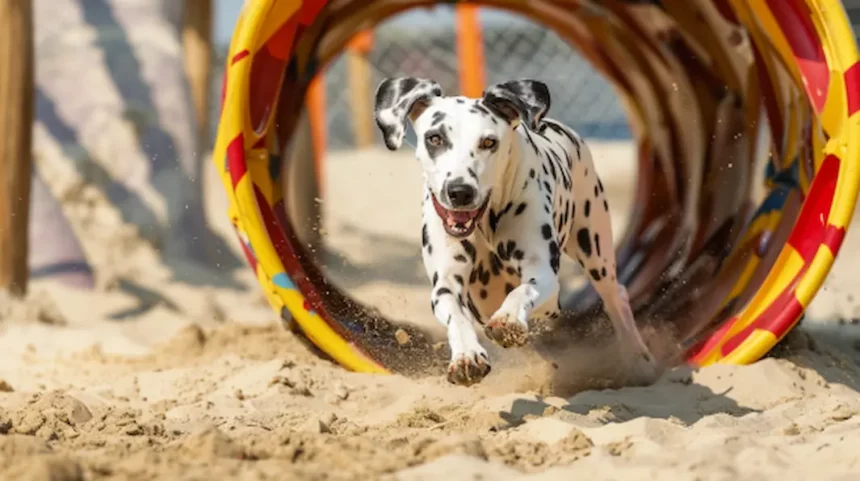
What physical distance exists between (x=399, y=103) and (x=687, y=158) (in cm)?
366

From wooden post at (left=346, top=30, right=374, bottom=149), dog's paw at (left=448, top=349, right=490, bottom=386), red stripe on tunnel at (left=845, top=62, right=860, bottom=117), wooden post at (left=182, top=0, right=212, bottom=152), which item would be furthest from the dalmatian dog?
wooden post at (left=346, top=30, right=374, bottom=149)

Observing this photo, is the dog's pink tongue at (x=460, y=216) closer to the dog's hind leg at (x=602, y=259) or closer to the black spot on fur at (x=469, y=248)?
the black spot on fur at (x=469, y=248)

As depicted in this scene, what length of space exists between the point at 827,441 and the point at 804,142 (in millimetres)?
2367

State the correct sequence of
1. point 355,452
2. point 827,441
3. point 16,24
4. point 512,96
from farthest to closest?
point 16,24, point 512,96, point 827,441, point 355,452

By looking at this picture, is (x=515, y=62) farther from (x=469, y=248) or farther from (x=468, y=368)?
(x=468, y=368)

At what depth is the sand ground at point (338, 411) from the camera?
4145 millimetres

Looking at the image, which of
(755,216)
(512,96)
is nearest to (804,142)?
(755,216)

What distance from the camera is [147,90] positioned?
36.7ft

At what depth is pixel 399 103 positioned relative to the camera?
17.5 ft

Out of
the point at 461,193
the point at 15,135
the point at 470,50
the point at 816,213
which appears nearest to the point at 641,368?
the point at 816,213

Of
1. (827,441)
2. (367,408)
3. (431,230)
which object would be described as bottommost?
(367,408)

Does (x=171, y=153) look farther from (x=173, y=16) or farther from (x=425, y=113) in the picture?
(x=425, y=113)

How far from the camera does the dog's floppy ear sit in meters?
5.28

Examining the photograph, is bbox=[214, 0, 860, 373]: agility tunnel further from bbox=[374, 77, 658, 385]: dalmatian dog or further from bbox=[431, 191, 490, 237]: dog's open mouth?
bbox=[431, 191, 490, 237]: dog's open mouth
